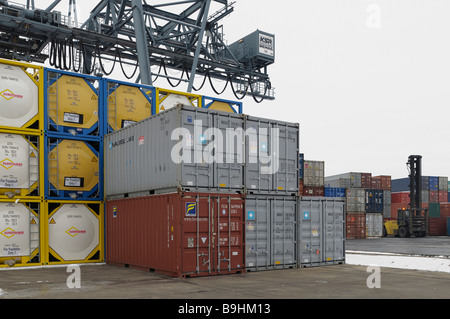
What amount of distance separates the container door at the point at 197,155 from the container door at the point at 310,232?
4.22 metres

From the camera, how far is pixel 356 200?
146 feet

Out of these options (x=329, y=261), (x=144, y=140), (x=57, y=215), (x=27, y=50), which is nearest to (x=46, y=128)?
(x=57, y=215)

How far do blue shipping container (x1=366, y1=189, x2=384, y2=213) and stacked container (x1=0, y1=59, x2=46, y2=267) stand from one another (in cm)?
3680

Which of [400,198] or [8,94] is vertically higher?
[8,94]

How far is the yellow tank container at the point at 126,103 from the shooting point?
1841 cm

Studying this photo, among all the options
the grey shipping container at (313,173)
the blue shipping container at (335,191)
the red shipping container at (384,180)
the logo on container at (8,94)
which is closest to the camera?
the logo on container at (8,94)

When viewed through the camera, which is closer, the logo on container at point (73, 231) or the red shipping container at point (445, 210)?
the logo on container at point (73, 231)

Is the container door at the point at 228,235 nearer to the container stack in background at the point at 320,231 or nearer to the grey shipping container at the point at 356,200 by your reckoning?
the container stack in background at the point at 320,231

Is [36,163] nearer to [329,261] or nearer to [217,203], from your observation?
[217,203]

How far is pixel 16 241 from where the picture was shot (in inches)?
619

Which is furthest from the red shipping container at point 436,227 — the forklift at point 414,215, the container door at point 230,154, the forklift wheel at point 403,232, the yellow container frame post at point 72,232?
the yellow container frame post at point 72,232

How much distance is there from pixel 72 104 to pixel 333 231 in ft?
36.6

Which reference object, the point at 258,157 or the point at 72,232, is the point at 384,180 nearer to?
the point at 258,157

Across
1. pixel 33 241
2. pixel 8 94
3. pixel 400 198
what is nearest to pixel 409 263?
pixel 33 241
